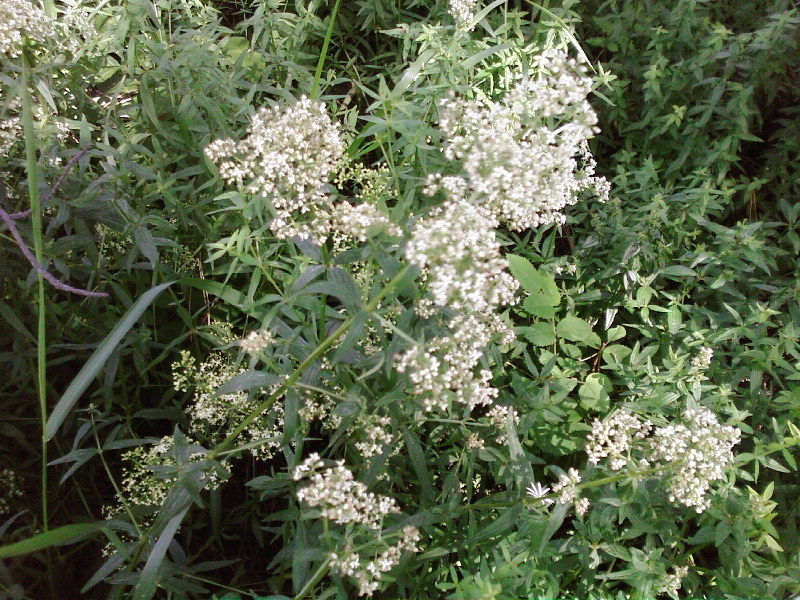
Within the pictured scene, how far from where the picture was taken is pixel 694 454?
2152 millimetres

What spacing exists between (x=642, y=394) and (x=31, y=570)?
9.59ft

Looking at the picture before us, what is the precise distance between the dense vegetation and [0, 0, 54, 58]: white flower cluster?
0.02 m

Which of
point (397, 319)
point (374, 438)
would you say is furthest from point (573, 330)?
point (374, 438)

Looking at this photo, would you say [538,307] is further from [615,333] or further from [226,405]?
[226,405]

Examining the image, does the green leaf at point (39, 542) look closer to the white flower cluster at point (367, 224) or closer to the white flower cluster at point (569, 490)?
the white flower cluster at point (367, 224)

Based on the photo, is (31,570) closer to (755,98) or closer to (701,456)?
(701,456)

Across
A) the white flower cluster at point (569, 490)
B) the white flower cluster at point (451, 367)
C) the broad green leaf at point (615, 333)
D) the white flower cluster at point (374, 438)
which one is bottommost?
the broad green leaf at point (615, 333)

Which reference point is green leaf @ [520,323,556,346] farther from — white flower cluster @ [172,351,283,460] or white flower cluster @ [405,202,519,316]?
white flower cluster @ [405,202,519,316]

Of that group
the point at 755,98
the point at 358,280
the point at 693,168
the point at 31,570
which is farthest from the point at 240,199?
the point at 755,98

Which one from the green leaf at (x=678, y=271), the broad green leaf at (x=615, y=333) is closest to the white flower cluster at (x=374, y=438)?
the broad green leaf at (x=615, y=333)

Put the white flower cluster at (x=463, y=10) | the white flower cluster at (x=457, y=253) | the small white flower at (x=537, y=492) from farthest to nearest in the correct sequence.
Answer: the white flower cluster at (x=463, y=10), the small white flower at (x=537, y=492), the white flower cluster at (x=457, y=253)

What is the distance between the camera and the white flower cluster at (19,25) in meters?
2.51

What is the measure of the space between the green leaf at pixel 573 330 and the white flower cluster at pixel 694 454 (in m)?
0.96

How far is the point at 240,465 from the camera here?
130 inches
